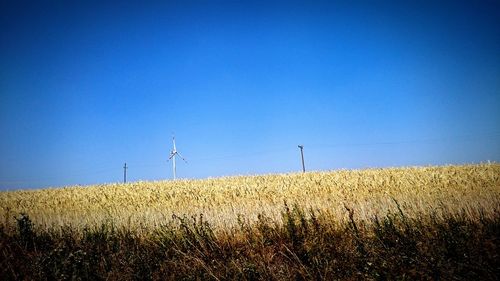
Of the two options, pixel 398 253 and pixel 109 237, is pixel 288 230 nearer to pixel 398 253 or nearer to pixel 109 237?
pixel 398 253

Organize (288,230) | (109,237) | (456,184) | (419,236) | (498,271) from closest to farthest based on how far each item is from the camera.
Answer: (498,271)
(419,236)
(288,230)
(109,237)
(456,184)

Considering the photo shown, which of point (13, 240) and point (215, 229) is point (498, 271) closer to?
point (215, 229)

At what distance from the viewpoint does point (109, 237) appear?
7.42m

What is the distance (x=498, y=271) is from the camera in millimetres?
3684

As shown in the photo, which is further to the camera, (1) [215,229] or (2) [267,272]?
(1) [215,229]

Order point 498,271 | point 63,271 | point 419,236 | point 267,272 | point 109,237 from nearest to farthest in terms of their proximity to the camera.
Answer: point 498,271 → point 267,272 → point 63,271 → point 419,236 → point 109,237

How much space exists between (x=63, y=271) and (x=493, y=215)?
8368mm

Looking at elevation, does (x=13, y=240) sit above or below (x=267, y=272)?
above

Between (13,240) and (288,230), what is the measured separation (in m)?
7.06

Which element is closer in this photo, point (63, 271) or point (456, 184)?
point (63, 271)

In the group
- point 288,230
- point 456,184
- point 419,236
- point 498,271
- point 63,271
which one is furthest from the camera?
point 456,184

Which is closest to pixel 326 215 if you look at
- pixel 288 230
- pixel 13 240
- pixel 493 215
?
pixel 288 230

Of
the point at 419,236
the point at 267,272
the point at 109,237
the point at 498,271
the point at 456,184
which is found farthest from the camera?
the point at 456,184

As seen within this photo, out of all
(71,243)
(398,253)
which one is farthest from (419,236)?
(71,243)
